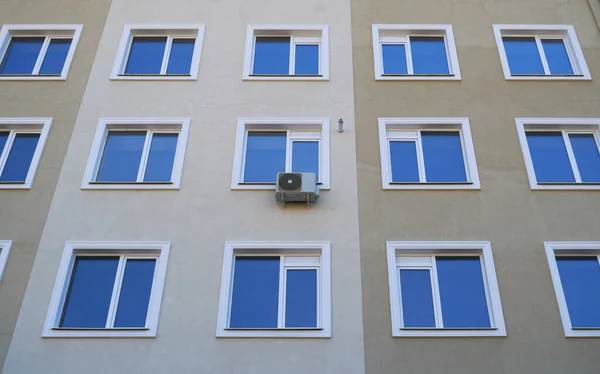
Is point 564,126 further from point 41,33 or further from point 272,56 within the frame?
point 41,33

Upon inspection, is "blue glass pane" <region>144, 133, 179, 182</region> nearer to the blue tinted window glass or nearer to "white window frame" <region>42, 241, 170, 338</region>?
"white window frame" <region>42, 241, 170, 338</region>

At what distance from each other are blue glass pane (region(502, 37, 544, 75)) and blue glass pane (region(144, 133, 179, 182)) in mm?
7404

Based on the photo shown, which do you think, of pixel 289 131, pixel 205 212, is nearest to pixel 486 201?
pixel 289 131

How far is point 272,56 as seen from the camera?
14969 millimetres

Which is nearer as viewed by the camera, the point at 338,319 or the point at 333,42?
the point at 338,319

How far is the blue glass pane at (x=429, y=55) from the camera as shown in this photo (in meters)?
14.5

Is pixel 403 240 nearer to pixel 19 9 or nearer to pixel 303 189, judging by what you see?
pixel 303 189

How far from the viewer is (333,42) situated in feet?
48.6

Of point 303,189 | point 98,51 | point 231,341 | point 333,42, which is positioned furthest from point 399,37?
point 231,341

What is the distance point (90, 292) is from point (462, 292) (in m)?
6.27

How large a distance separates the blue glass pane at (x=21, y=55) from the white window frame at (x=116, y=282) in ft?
17.2

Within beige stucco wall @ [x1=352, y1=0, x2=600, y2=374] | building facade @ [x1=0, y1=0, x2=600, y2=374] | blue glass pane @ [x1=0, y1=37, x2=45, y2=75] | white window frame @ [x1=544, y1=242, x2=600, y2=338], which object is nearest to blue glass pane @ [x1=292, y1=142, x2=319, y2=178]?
building facade @ [x1=0, y1=0, x2=600, y2=374]

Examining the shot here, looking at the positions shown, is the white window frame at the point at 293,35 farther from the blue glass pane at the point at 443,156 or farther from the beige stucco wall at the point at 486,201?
the blue glass pane at the point at 443,156

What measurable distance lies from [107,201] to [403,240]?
17.8 feet
